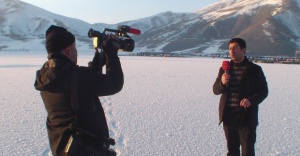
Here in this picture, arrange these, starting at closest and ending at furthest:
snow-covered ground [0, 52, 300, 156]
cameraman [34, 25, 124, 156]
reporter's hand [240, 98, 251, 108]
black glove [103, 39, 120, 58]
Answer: cameraman [34, 25, 124, 156], black glove [103, 39, 120, 58], reporter's hand [240, 98, 251, 108], snow-covered ground [0, 52, 300, 156]

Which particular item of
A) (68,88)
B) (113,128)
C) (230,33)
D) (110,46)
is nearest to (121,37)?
(110,46)

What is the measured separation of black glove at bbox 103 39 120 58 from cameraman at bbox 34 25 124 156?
0.05 metres

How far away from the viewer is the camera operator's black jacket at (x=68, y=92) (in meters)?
2.19

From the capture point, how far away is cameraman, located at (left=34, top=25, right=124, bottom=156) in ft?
7.16

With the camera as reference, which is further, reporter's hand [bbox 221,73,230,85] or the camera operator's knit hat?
reporter's hand [bbox 221,73,230,85]

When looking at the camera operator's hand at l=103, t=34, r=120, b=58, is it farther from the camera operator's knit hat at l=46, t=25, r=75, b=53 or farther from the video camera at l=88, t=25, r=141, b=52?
the camera operator's knit hat at l=46, t=25, r=75, b=53

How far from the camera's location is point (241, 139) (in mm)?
3785

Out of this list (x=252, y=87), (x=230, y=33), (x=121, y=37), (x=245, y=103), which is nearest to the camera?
(x=121, y=37)

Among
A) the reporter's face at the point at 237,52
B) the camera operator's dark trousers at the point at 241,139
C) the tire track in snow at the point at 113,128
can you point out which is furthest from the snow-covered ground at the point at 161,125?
the reporter's face at the point at 237,52

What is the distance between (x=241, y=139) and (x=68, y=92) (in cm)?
231

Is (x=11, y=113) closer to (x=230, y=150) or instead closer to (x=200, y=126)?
(x=200, y=126)

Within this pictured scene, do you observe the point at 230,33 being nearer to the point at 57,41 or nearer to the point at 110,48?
the point at 110,48

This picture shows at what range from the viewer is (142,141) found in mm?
5441

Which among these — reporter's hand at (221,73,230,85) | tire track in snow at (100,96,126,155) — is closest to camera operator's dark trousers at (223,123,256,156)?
reporter's hand at (221,73,230,85)
